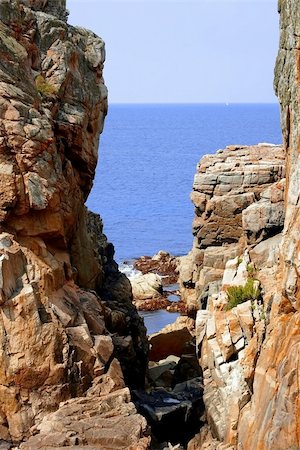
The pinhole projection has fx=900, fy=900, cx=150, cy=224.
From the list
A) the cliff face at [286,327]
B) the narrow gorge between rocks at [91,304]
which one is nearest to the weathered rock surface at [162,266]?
the narrow gorge between rocks at [91,304]

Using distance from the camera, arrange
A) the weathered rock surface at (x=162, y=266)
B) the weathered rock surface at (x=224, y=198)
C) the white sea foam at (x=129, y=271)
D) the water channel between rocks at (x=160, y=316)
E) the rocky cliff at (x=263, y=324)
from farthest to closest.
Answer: the white sea foam at (x=129, y=271)
the weathered rock surface at (x=162, y=266)
the water channel between rocks at (x=160, y=316)
the weathered rock surface at (x=224, y=198)
the rocky cliff at (x=263, y=324)

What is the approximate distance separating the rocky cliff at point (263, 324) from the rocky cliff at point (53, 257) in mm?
4218

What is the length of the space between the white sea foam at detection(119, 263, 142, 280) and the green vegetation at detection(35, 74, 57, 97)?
4215cm

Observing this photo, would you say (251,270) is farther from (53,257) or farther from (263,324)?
(53,257)

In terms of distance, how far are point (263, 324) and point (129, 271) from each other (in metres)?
57.5

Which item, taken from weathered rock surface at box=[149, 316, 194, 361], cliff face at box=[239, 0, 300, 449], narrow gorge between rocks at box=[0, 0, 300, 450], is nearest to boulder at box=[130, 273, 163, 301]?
weathered rock surface at box=[149, 316, 194, 361]

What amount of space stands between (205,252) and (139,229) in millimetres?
69092

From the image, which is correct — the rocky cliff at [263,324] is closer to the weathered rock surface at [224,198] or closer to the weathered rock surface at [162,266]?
the weathered rock surface at [224,198]

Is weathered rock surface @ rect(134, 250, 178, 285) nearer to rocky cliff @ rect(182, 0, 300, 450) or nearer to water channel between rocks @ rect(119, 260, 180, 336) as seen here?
water channel between rocks @ rect(119, 260, 180, 336)

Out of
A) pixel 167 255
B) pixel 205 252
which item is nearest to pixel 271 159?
pixel 205 252

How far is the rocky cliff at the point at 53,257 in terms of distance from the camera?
38844 mm

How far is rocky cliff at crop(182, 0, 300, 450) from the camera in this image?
3231 centimetres

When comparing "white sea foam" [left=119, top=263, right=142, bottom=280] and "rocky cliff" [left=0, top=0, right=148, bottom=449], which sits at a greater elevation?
"rocky cliff" [left=0, top=0, right=148, bottom=449]

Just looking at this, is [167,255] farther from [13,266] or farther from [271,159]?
[13,266]
